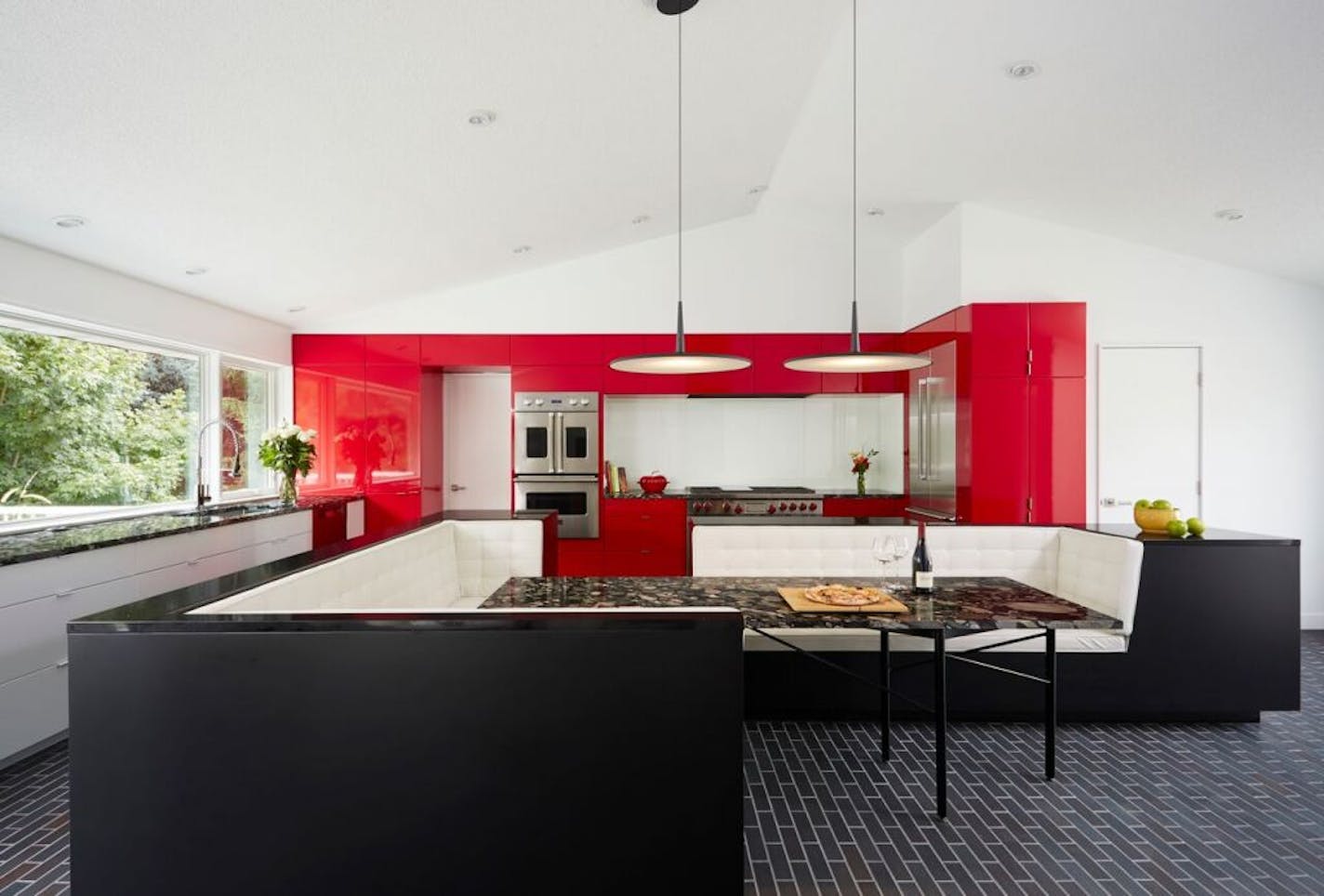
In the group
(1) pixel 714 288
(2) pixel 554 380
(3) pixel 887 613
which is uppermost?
(1) pixel 714 288

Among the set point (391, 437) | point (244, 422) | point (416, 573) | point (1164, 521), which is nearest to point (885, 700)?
point (1164, 521)

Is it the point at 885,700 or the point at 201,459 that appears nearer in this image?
the point at 885,700

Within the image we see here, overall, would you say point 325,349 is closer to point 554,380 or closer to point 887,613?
point 554,380

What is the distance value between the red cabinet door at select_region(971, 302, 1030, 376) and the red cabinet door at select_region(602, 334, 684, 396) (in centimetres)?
233

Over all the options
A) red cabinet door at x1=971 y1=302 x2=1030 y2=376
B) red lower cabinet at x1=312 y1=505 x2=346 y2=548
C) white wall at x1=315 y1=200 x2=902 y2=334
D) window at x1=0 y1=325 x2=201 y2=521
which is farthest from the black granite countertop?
red cabinet door at x1=971 y1=302 x2=1030 y2=376

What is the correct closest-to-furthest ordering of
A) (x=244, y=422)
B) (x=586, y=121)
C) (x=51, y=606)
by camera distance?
1. (x=51, y=606)
2. (x=586, y=121)
3. (x=244, y=422)

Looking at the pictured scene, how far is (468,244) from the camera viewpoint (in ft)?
15.8

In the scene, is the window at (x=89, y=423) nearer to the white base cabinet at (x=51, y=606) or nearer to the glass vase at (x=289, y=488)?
the glass vase at (x=289, y=488)

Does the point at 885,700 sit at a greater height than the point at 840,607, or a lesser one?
lesser

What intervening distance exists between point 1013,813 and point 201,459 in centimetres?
515

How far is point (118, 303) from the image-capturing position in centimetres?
389

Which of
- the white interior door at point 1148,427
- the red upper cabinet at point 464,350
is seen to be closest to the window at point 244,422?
the red upper cabinet at point 464,350

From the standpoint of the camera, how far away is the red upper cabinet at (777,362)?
5887 mm

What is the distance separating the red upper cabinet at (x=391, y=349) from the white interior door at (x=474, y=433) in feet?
1.88
